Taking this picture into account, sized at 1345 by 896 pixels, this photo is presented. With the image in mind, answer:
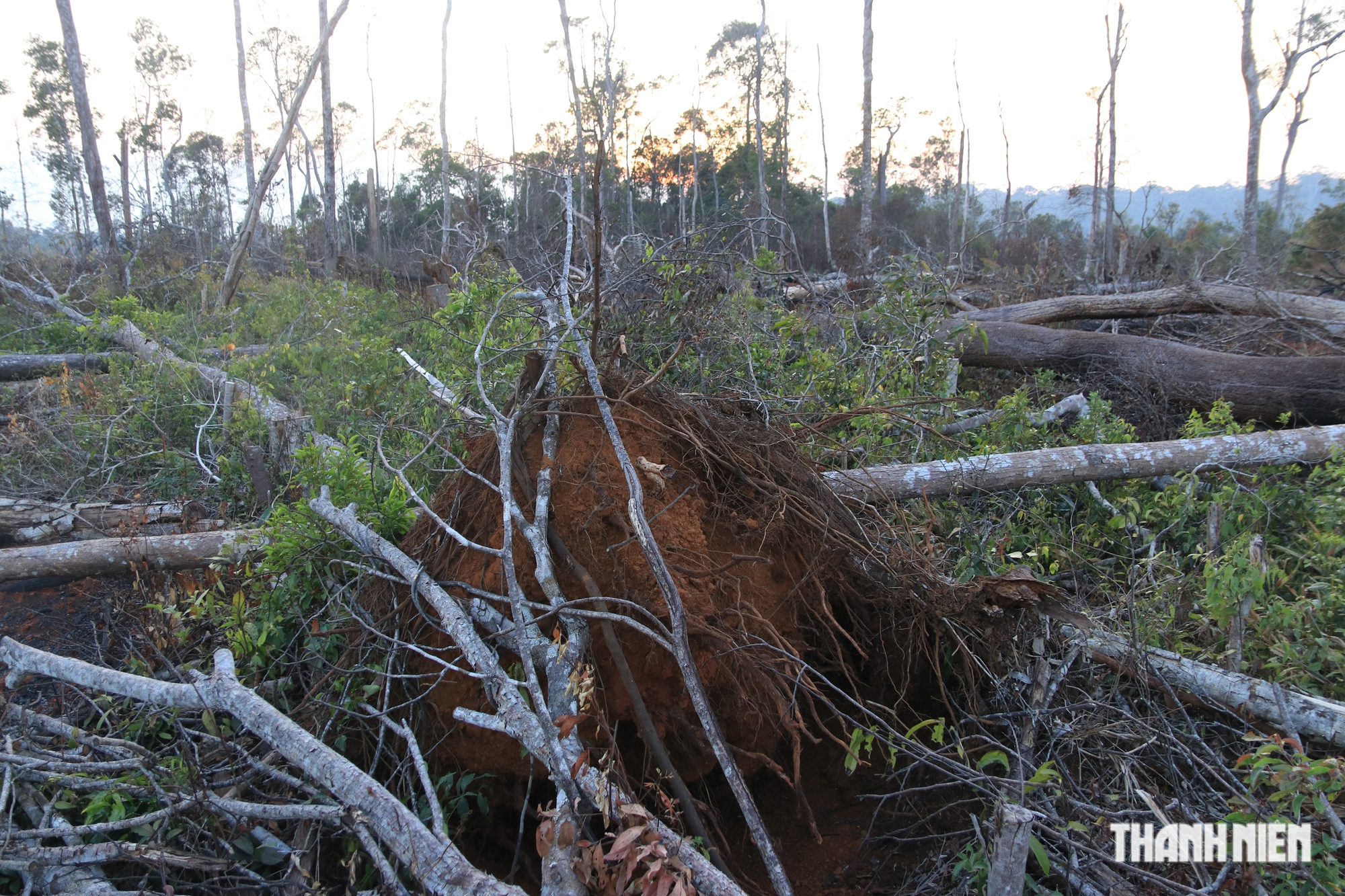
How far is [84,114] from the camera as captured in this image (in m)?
13.1

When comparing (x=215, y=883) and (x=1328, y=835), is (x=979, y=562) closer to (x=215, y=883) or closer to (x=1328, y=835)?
(x=1328, y=835)

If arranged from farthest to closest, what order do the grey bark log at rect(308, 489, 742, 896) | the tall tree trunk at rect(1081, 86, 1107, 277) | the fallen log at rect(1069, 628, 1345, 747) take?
the tall tree trunk at rect(1081, 86, 1107, 277)
the fallen log at rect(1069, 628, 1345, 747)
the grey bark log at rect(308, 489, 742, 896)

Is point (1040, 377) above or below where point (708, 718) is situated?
above

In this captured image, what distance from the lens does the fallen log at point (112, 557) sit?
3.80 meters

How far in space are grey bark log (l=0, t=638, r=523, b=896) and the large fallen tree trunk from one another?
4151 mm

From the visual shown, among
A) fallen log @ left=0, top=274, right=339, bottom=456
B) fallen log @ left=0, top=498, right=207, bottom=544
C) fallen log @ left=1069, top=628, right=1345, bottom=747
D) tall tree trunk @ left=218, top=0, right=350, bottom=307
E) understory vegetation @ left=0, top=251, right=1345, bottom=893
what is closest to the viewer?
fallen log @ left=1069, top=628, right=1345, bottom=747

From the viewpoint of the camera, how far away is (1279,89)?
1589cm

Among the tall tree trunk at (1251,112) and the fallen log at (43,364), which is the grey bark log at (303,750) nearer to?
the fallen log at (43,364)

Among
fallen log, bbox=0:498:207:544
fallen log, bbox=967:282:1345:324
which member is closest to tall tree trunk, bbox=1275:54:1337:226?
fallen log, bbox=967:282:1345:324

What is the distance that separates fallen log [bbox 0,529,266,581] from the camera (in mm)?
3801

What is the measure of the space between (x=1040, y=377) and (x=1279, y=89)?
15.8 meters

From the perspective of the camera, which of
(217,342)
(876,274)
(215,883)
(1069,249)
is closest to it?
(215,883)

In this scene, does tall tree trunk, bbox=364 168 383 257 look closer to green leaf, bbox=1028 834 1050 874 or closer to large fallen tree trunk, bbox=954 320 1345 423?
large fallen tree trunk, bbox=954 320 1345 423

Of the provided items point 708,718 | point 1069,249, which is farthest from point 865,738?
point 1069,249
